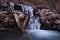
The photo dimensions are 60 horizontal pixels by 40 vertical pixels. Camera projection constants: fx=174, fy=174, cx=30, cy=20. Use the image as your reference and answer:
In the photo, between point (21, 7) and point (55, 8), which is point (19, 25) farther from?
point (55, 8)

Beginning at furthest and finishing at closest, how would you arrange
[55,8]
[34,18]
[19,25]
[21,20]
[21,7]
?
[55,8], [21,7], [34,18], [21,20], [19,25]

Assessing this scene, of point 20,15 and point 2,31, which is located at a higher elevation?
point 20,15

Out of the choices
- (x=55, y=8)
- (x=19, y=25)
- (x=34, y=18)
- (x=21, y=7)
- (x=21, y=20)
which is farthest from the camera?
(x=55, y=8)

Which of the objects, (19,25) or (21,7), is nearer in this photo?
(19,25)

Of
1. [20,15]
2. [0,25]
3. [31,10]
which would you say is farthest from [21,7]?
[0,25]

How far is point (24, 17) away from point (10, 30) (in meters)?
1.20

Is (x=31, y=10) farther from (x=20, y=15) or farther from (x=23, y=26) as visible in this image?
(x=23, y=26)

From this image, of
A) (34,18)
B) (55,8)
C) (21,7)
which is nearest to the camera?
(34,18)

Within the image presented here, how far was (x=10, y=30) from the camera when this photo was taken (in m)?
10.3

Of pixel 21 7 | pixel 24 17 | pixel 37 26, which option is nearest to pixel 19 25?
pixel 24 17

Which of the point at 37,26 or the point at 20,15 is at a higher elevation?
the point at 20,15

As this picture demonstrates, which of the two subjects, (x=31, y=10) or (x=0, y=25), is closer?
(x=0, y=25)

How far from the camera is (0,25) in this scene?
34.1 feet

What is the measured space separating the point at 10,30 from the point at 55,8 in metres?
5.19
